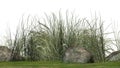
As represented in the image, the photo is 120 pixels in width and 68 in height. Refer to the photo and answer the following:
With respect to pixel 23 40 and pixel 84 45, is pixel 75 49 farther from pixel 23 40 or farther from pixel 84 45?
pixel 23 40

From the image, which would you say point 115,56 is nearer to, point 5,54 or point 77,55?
point 77,55

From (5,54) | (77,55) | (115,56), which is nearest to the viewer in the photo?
(77,55)

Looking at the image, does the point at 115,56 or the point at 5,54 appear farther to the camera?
the point at 5,54

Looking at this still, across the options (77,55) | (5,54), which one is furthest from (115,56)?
(5,54)

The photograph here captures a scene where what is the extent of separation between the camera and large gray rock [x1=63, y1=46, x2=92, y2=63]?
39.6 feet

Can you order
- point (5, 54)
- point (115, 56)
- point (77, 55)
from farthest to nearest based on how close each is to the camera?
point (5, 54)
point (115, 56)
point (77, 55)

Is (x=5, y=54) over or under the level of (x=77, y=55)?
over

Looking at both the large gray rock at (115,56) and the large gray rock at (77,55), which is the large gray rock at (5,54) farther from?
the large gray rock at (115,56)

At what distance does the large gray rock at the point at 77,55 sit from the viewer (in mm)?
12078

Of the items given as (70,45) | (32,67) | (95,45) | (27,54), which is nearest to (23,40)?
(27,54)

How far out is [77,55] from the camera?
12242 millimetres

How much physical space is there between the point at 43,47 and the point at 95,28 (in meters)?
2.38

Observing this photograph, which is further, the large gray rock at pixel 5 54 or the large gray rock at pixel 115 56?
the large gray rock at pixel 5 54

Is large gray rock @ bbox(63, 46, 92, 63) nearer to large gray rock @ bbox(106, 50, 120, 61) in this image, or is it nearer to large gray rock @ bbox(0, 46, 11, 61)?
large gray rock @ bbox(106, 50, 120, 61)
